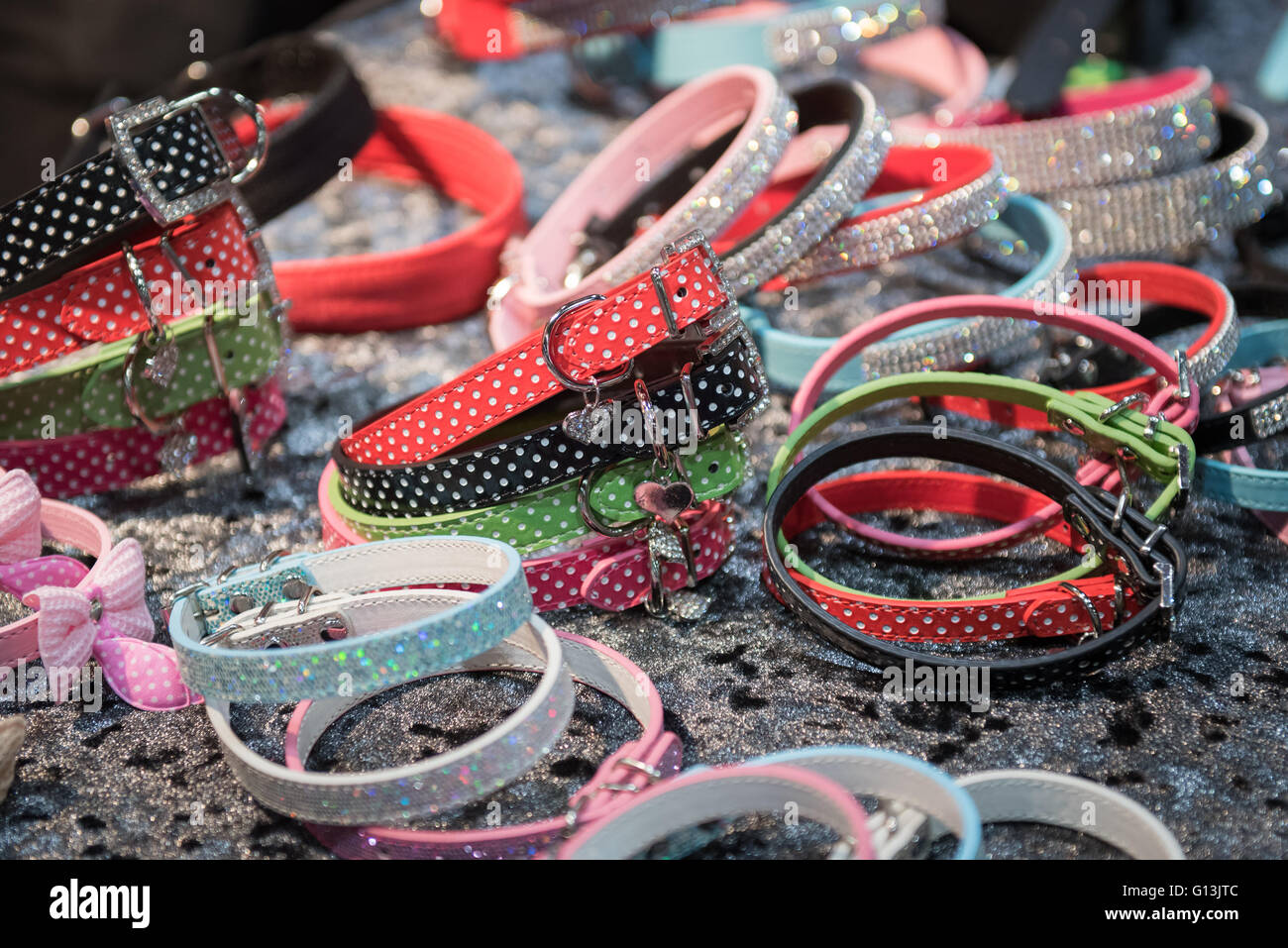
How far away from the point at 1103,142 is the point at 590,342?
1.26 meters

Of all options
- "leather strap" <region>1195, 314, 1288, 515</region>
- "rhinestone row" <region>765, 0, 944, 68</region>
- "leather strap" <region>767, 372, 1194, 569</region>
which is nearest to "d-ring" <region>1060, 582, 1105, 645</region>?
"leather strap" <region>767, 372, 1194, 569</region>

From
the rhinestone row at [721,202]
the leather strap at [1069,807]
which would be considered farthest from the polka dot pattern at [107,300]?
the leather strap at [1069,807]

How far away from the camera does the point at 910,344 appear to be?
181cm

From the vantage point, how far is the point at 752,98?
216 cm

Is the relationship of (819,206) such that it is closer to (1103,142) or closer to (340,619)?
(1103,142)

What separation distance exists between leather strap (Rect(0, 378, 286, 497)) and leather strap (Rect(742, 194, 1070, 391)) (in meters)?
0.83

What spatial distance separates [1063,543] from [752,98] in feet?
3.30

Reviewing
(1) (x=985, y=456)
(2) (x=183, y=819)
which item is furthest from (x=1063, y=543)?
(2) (x=183, y=819)

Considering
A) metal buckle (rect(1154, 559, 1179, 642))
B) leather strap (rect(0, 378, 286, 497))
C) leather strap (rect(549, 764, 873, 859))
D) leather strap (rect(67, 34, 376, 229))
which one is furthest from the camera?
leather strap (rect(67, 34, 376, 229))

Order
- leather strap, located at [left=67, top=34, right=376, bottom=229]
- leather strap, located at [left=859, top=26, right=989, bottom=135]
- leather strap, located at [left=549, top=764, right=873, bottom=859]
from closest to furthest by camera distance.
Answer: leather strap, located at [left=549, top=764, right=873, bottom=859]
leather strap, located at [left=67, top=34, right=376, bottom=229]
leather strap, located at [left=859, top=26, right=989, bottom=135]

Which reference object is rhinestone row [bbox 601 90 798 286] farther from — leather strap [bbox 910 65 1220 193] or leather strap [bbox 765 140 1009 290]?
leather strap [bbox 910 65 1220 193]

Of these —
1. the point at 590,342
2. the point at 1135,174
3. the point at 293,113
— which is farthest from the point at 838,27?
the point at 590,342

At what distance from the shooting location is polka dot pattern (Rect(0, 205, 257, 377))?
5.29 feet

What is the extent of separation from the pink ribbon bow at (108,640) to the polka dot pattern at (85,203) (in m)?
0.41
